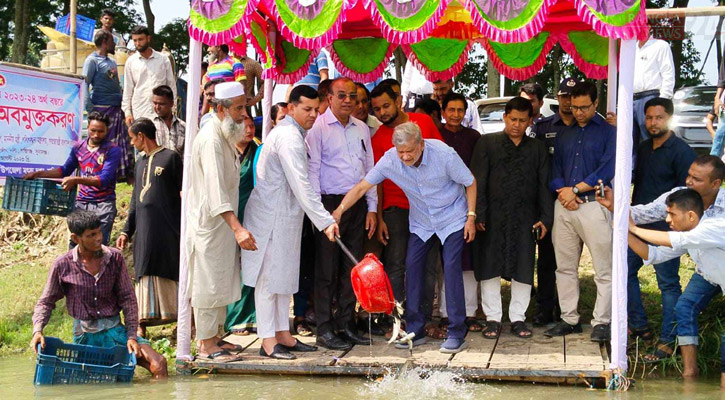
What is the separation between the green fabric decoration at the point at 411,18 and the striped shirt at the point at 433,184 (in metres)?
0.95

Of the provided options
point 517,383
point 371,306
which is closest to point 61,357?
point 371,306

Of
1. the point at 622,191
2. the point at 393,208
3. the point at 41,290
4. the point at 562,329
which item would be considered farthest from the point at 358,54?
the point at 41,290

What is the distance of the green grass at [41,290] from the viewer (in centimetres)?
681

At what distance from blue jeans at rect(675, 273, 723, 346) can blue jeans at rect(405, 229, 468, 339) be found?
1.63 meters

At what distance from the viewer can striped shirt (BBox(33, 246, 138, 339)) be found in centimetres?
598

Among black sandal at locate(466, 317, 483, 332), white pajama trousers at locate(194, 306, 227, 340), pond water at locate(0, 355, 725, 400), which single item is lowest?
pond water at locate(0, 355, 725, 400)

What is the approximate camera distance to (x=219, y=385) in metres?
6.08

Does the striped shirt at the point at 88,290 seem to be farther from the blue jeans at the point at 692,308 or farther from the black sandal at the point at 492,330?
the blue jeans at the point at 692,308

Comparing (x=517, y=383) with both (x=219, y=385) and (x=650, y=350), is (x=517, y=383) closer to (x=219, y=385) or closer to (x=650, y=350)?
(x=650, y=350)

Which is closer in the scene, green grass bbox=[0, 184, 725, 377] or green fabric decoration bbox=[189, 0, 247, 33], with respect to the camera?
green fabric decoration bbox=[189, 0, 247, 33]

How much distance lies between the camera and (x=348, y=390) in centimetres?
588

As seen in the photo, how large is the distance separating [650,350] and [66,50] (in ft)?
44.2

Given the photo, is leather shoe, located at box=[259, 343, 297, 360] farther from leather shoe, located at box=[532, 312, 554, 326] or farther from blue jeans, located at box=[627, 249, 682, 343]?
blue jeans, located at box=[627, 249, 682, 343]

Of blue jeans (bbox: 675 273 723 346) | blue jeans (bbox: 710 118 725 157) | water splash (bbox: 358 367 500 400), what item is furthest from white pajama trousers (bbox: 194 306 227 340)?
blue jeans (bbox: 710 118 725 157)
